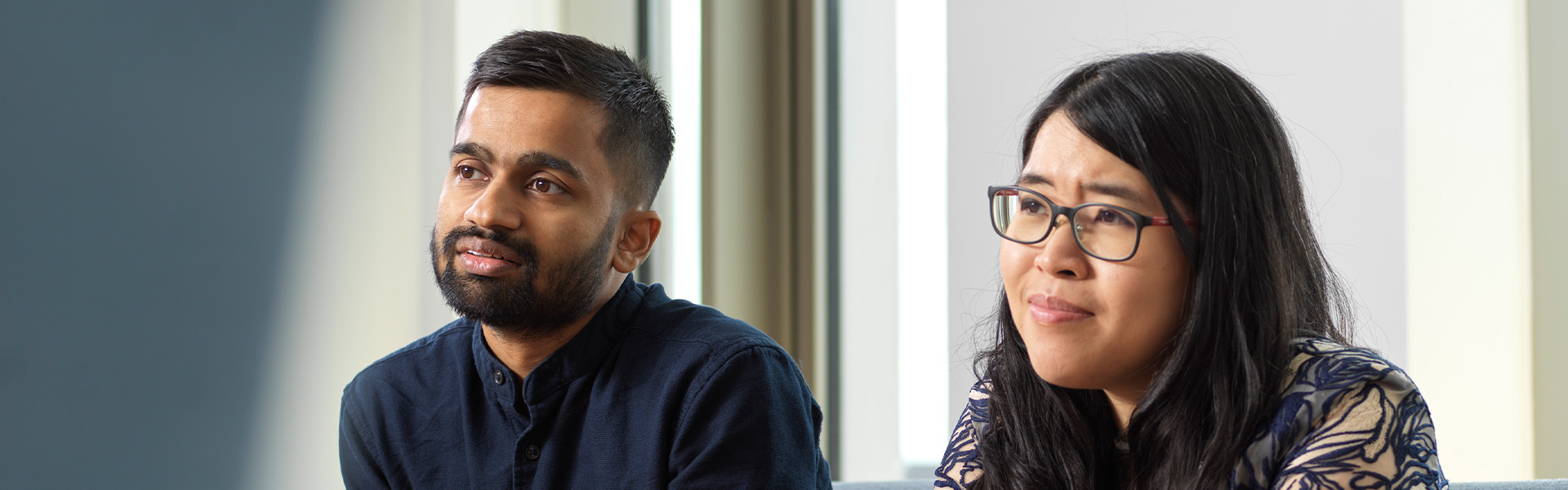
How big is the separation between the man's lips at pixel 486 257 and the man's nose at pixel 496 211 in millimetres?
23

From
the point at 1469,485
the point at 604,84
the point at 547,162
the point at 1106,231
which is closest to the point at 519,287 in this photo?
the point at 547,162

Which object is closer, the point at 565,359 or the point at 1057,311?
the point at 1057,311

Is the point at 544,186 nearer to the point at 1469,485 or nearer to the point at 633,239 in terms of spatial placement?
the point at 633,239

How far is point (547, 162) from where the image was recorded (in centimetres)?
120

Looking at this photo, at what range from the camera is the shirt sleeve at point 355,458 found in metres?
1.34

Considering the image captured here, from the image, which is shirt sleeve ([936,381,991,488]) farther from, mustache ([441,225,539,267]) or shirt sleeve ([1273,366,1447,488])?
mustache ([441,225,539,267])

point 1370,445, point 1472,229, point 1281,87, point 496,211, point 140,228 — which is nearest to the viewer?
point 1370,445

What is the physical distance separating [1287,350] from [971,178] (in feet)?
6.18

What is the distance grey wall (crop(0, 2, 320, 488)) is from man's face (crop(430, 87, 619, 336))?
0.99 m

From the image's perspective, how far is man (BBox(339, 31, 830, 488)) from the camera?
1.20 m

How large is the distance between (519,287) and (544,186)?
0.13 meters

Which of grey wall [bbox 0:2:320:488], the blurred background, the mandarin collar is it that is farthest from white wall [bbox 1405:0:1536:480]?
grey wall [bbox 0:2:320:488]

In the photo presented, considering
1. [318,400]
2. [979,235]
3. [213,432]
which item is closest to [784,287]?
[979,235]

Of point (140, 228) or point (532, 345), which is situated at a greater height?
point (140, 228)
